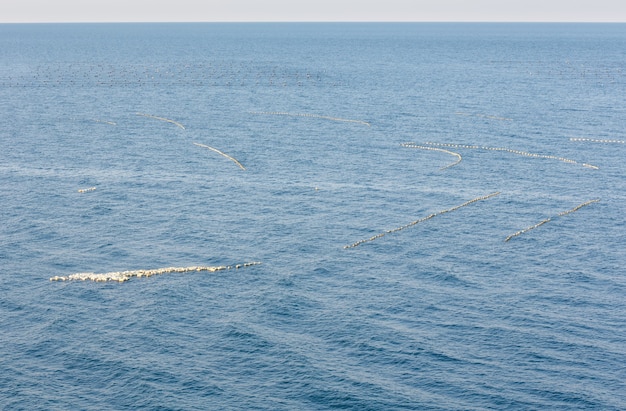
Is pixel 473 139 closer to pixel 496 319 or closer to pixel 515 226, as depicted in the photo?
pixel 515 226

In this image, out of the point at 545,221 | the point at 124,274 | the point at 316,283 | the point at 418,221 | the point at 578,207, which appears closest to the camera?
the point at 316,283

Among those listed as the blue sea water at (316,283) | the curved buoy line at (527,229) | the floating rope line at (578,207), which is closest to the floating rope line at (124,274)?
the blue sea water at (316,283)

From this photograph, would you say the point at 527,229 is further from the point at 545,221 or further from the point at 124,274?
the point at 124,274

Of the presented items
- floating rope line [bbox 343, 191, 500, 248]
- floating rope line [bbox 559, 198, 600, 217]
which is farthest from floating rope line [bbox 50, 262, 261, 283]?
floating rope line [bbox 559, 198, 600, 217]

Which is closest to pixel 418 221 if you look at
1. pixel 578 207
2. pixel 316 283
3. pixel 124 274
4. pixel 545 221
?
pixel 545 221

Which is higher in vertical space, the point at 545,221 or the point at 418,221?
the point at 545,221

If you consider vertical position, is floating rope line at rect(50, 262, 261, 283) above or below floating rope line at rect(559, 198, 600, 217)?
below

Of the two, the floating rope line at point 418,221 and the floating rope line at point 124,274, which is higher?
the floating rope line at point 418,221

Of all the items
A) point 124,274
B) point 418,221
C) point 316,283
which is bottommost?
point 316,283

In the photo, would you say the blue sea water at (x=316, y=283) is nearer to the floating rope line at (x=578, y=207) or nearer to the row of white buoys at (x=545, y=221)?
the row of white buoys at (x=545, y=221)

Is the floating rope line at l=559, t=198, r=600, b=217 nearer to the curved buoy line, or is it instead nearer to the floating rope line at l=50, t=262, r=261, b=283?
the curved buoy line

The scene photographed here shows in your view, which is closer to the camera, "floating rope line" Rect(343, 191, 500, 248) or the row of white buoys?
"floating rope line" Rect(343, 191, 500, 248)

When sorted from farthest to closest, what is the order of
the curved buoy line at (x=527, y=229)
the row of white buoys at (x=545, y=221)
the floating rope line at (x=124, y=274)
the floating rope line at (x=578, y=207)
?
the floating rope line at (x=578, y=207) → the row of white buoys at (x=545, y=221) → the curved buoy line at (x=527, y=229) → the floating rope line at (x=124, y=274)
